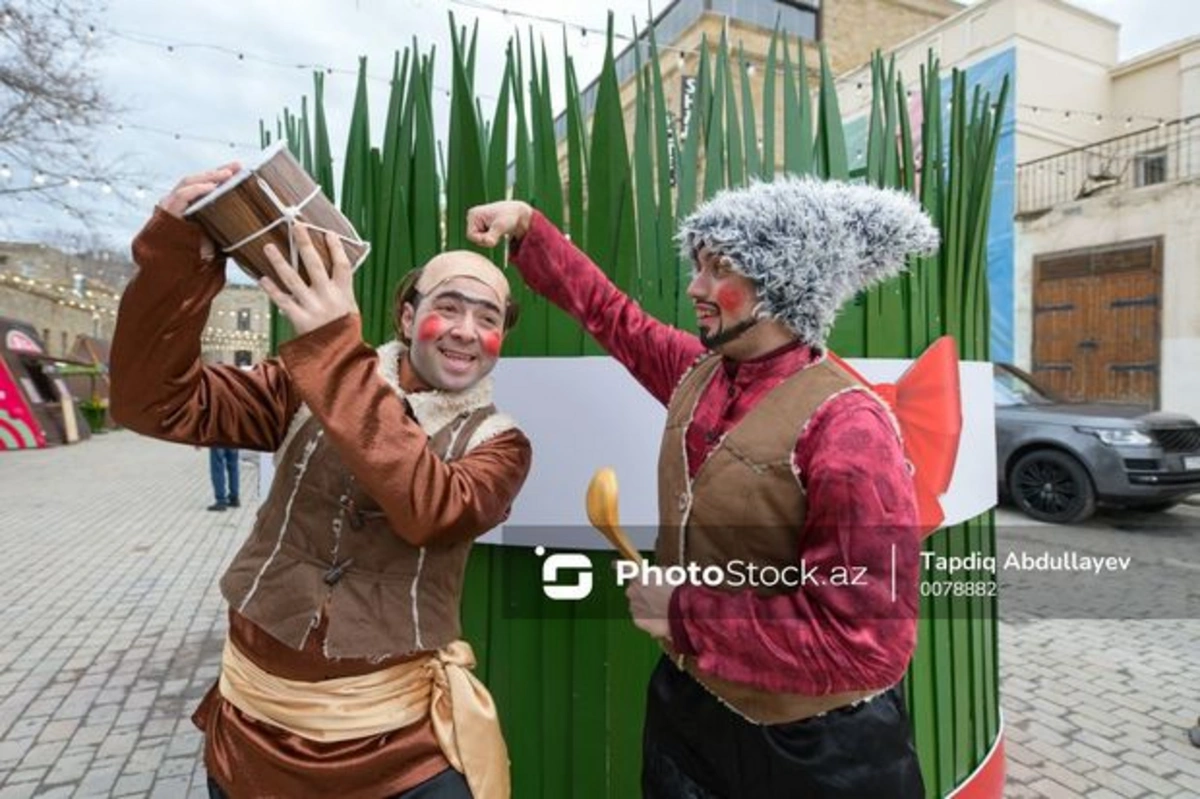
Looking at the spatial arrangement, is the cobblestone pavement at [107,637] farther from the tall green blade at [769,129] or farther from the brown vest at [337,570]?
the tall green blade at [769,129]

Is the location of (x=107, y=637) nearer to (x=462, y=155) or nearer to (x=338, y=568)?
(x=462, y=155)

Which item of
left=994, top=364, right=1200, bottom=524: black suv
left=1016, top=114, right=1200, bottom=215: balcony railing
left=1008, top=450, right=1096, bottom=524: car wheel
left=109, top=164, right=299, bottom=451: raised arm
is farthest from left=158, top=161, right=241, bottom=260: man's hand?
left=1016, top=114, right=1200, bottom=215: balcony railing

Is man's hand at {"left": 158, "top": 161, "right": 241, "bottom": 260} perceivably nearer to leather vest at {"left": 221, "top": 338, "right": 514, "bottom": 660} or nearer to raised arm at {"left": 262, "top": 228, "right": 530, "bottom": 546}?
raised arm at {"left": 262, "top": 228, "right": 530, "bottom": 546}

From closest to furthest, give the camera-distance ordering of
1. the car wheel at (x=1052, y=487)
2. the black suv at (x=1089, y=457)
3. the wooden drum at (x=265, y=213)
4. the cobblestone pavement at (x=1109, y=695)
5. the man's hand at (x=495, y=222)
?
1. the wooden drum at (x=265, y=213)
2. the man's hand at (x=495, y=222)
3. the cobblestone pavement at (x=1109, y=695)
4. the black suv at (x=1089, y=457)
5. the car wheel at (x=1052, y=487)

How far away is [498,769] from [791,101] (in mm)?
1821

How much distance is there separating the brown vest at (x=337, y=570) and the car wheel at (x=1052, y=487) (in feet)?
25.1

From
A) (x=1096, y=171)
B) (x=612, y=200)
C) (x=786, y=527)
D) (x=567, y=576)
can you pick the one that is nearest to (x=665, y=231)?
(x=612, y=200)

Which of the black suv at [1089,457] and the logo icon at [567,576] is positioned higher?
the logo icon at [567,576]

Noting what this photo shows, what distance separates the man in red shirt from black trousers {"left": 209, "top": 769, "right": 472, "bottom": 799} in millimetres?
362

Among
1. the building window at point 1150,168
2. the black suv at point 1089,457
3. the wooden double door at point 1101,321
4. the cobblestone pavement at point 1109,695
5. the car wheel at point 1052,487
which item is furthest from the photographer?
the building window at point 1150,168

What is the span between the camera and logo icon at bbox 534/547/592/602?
2033mm

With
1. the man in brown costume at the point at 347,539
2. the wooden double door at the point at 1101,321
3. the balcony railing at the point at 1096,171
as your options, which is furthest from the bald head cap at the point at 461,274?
the balcony railing at the point at 1096,171

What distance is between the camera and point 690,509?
132 cm

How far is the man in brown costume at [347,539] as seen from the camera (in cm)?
122
